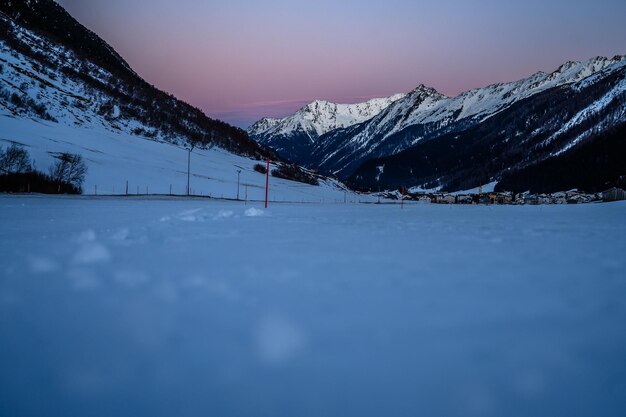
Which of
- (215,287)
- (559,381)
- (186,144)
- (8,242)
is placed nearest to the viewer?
(559,381)

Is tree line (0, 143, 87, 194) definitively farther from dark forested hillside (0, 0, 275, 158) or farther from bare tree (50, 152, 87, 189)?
dark forested hillside (0, 0, 275, 158)

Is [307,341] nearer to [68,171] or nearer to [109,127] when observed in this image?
[68,171]

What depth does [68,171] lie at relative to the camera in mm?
61500

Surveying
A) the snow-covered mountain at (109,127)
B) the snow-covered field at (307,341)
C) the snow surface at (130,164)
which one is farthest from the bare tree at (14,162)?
the snow-covered field at (307,341)

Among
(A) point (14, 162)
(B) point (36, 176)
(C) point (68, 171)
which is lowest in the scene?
(B) point (36, 176)

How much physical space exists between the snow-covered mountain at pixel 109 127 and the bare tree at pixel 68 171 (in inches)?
83.3

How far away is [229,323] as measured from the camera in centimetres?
320

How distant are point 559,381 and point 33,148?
8686cm

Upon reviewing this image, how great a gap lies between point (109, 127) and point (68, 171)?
6488cm

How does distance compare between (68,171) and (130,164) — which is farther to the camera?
(130,164)

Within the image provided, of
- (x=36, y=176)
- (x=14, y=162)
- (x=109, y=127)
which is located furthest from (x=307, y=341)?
(x=109, y=127)

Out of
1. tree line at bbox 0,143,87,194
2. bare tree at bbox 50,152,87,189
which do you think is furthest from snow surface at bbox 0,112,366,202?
tree line at bbox 0,143,87,194

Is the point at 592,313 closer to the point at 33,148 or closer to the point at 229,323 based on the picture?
the point at 229,323

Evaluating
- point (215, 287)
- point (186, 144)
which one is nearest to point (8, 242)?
point (215, 287)
